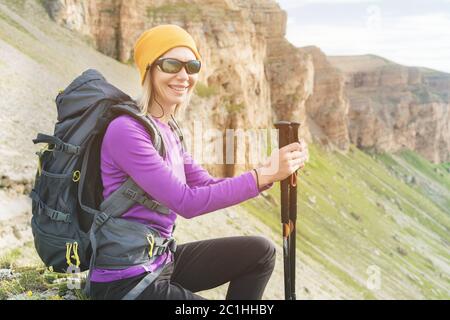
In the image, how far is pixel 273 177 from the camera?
189 inches

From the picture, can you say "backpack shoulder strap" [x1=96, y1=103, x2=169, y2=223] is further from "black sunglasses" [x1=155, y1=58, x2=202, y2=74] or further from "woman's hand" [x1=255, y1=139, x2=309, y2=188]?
"woman's hand" [x1=255, y1=139, x2=309, y2=188]

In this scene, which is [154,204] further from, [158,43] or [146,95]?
[158,43]

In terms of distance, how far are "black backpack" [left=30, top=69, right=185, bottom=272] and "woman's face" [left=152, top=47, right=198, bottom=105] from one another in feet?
1.43

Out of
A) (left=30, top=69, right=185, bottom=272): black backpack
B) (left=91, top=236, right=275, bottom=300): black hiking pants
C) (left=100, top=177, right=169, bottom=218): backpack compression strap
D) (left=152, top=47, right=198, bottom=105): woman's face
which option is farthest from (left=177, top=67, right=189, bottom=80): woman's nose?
(left=91, top=236, right=275, bottom=300): black hiking pants

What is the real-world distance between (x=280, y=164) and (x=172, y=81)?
1.44 metres

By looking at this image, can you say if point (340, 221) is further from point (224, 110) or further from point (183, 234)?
point (183, 234)

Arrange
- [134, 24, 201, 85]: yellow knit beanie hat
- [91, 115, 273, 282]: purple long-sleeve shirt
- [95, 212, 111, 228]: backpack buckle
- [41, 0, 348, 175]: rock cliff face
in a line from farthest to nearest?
1. [41, 0, 348, 175]: rock cliff face
2. [134, 24, 201, 85]: yellow knit beanie hat
3. [95, 212, 111, 228]: backpack buckle
4. [91, 115, 273, 282]: purple long-sleeve shirt

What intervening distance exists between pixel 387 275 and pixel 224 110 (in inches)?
1749

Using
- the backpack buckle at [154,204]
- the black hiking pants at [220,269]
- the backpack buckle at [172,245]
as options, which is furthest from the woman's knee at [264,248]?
the backpack buckle at [154,204]

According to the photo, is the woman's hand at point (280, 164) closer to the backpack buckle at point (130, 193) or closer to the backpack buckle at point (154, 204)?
the backpack buckle at point (154, 204)

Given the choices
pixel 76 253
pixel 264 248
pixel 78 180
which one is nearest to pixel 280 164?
pixel 264 248

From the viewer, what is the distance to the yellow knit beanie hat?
511cm

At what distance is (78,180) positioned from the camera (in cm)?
484

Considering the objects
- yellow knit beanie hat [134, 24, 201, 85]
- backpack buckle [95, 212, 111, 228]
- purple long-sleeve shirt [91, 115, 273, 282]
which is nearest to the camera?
purple long-sleeve shirt [91, 115, 273, 282]
